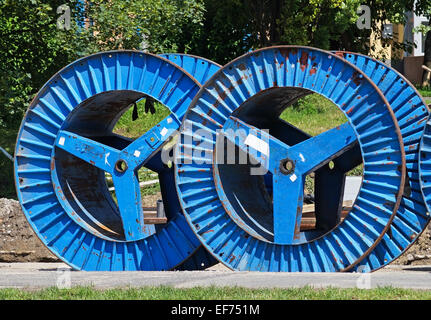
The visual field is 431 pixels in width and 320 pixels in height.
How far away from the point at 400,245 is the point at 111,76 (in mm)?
3237

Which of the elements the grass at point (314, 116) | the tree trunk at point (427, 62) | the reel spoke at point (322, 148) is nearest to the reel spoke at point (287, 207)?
the reel spoke at point (322, 148)

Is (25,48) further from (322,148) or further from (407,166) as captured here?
(407,166)

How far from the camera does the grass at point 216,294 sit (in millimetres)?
5871

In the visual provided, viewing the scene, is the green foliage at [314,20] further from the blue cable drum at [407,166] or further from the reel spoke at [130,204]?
the reel spoke at [130,204]

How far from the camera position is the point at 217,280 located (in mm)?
6797

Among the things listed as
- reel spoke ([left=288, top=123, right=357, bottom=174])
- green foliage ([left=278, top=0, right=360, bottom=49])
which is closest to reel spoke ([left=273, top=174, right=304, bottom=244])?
reel spoke ([left=288, top=123, right=357, bottom=174])

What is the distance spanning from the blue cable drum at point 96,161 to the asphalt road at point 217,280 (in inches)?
30.1

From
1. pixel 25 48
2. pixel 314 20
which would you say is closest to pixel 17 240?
pixel 25 48

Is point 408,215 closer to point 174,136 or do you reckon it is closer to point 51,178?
point 174,136

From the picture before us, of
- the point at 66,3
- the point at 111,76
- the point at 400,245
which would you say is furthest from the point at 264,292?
the point at 66,3

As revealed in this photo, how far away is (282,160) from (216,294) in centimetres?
191

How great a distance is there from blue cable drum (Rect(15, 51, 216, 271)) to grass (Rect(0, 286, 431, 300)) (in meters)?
1.86

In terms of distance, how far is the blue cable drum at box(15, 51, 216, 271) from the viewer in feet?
26.5

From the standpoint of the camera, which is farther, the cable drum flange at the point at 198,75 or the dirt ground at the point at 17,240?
the dirt ground at the point at 17,240
